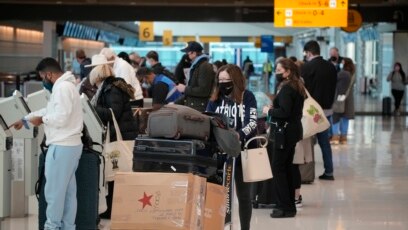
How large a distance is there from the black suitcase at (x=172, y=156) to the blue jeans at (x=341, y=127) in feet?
38.9

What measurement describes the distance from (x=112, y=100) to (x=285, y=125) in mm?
1771

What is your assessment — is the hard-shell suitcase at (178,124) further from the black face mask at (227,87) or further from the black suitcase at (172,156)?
the black face mask at (227,87)

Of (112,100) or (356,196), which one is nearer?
(112,100)

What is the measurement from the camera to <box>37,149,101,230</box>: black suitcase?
25.0 ft

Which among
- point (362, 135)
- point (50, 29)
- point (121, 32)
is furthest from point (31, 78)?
point (121, 32)

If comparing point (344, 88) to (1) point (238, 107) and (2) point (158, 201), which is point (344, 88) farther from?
(2) point (158, 201)

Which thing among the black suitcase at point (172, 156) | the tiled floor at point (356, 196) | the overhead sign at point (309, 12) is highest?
the overhead sign at point (309, 12)

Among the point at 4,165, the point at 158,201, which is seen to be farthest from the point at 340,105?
the point at 158,201

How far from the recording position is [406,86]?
29359 millimetres

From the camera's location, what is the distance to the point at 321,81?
12766 mm

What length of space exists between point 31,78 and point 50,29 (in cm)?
181

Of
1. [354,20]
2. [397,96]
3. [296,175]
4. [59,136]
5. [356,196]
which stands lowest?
[356,196]

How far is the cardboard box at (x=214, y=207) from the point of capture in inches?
249

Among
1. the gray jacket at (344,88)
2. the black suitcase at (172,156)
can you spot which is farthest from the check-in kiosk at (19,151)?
the gray jacket at (344,88)
